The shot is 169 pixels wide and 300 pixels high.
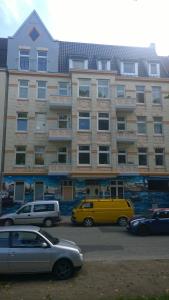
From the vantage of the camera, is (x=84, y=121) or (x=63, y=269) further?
(x=84, y=121)

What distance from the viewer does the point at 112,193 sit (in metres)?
31.7

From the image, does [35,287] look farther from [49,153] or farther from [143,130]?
[143,130]

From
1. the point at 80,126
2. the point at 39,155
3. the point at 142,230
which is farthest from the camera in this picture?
the point at 80,126

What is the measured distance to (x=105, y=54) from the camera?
120 ft

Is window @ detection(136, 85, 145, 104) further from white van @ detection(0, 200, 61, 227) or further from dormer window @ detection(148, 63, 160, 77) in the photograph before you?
white van @ detection(0, 200, 61, 227)

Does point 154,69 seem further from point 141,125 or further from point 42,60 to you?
point 42,60

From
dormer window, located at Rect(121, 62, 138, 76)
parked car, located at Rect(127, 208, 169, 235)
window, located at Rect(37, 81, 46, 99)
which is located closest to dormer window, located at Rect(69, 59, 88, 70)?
window, located at Rect(37, 81, 46, 99)

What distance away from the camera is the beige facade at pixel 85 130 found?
31178 millimetres

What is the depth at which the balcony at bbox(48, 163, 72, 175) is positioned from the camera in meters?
30.2

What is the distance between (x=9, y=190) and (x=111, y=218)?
11431mm

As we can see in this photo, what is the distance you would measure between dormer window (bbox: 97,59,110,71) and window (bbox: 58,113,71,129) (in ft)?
20.9

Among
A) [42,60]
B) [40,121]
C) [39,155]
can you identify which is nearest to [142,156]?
[39,155]

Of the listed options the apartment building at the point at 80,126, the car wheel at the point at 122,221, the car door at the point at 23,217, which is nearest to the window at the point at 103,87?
the apartment building at the point at 80,126

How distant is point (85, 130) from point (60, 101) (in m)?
3.79
